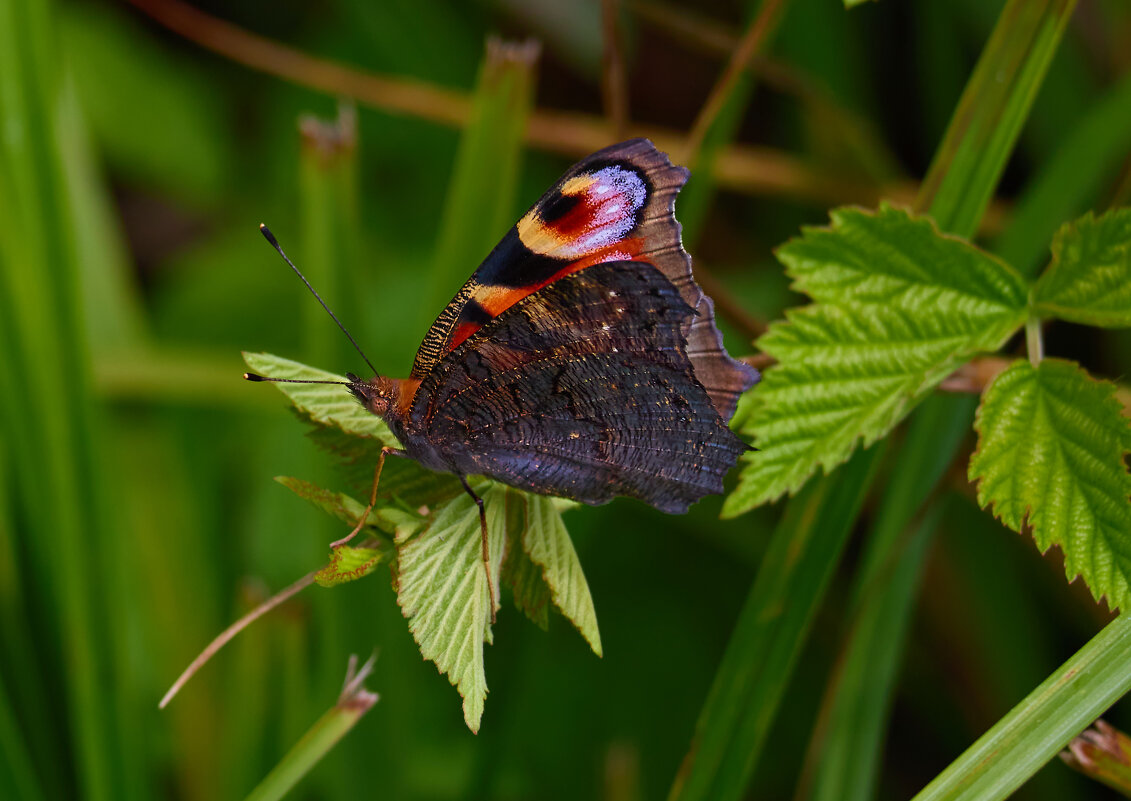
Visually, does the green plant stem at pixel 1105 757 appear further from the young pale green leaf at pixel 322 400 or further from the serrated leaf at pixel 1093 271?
the young pale green leaf at pixel 322 400

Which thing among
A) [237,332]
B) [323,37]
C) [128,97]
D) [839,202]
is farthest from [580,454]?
[128,97]

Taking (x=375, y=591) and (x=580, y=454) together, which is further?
(x=375, y=591)

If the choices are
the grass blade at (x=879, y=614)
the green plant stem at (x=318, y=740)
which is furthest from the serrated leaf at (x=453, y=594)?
the grass blade at (x=879, y=614)

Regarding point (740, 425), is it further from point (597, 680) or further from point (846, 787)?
point (597, 680)

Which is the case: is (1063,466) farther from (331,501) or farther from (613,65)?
(613,65)

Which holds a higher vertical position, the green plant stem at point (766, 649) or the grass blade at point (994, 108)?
the grass blade at point (994, 108)

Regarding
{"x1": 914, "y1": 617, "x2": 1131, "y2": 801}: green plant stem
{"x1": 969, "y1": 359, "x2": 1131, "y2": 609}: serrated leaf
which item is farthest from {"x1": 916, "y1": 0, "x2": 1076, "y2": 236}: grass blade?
{"x1": 914, "y1": 617, "x2": 1131, "y2": 801}: green plant stem
